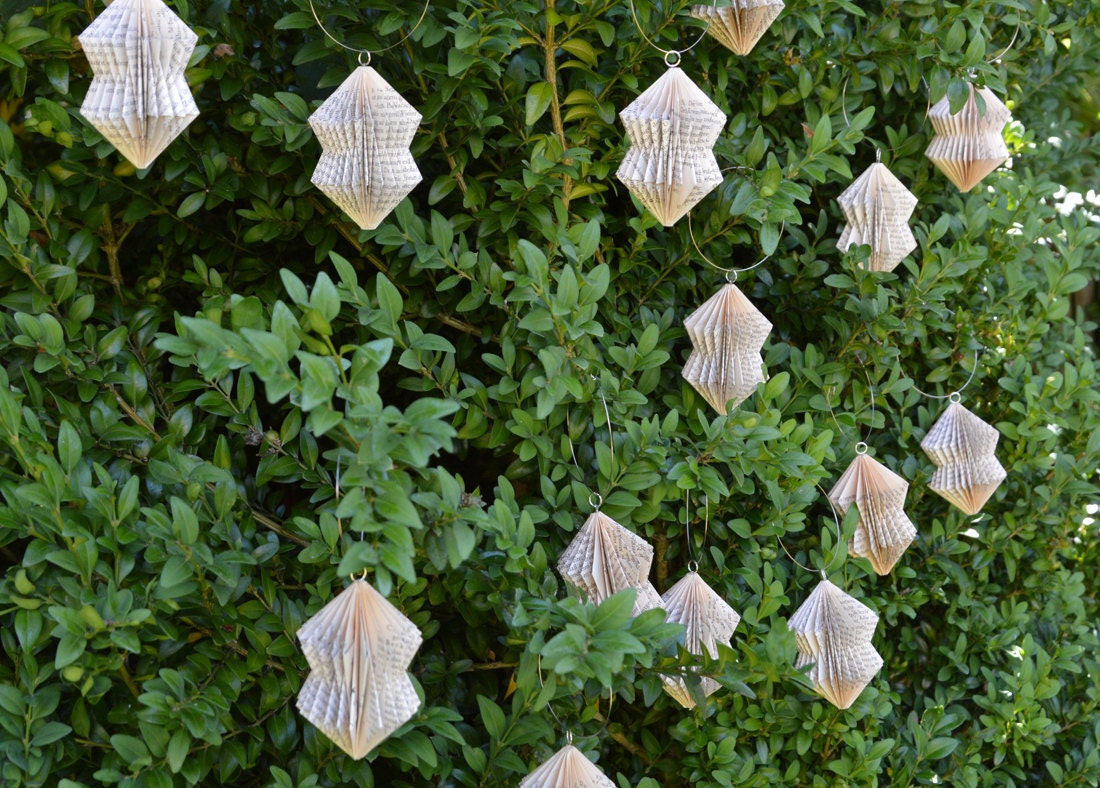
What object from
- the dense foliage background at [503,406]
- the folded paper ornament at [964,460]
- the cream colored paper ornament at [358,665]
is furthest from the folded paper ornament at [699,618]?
the folded paper ornament at [964,460]

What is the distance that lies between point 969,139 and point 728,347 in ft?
2.14

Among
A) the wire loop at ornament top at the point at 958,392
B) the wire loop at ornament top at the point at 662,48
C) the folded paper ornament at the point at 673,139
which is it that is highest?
the wire loop at ornament top at the point at 662,48

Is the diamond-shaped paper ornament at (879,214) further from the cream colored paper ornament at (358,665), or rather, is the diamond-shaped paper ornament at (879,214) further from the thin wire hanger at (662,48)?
the cream colored paper ornament at (358,665)

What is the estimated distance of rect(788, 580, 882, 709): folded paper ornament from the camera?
5.15 feet

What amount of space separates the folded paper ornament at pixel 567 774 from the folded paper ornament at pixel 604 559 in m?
0.20

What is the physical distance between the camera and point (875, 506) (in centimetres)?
172

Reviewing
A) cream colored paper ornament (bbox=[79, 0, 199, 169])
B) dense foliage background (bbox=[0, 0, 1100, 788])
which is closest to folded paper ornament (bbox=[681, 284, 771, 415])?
dense foliage background (bbox=[0, 0, 1100, 788])

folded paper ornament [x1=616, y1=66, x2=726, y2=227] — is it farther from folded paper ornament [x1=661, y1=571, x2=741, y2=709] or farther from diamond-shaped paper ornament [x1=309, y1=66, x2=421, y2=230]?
folded paper ornament [x1=661, y1=571, x2=741, y2=709]

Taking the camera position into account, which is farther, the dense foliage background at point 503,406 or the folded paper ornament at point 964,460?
the folded paper ornament at point 964,460

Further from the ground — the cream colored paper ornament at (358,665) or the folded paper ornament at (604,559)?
the cream colored paper ornament at (358,665)

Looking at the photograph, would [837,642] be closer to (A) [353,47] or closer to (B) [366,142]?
(B) [366,142]

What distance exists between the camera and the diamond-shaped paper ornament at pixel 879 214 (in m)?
1.72

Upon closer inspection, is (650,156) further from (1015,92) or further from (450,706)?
(1015,92)

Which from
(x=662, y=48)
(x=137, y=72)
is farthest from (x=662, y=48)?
(x=137, y=72)
